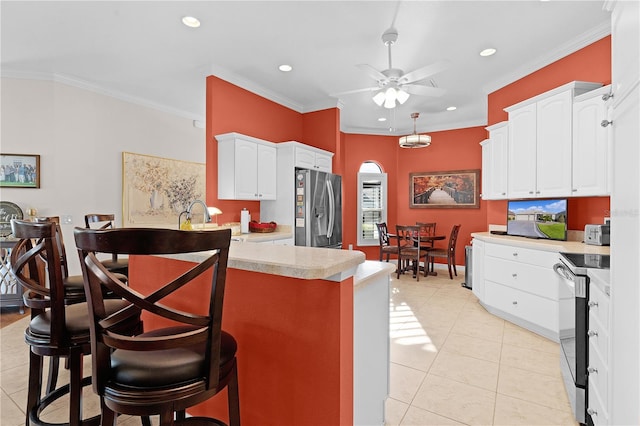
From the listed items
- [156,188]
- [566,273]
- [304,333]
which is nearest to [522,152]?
[566,273]

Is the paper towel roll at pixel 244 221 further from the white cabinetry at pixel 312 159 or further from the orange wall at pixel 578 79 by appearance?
the orange wall at pixel 578 79

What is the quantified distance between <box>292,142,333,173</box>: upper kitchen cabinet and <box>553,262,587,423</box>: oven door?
341 cm

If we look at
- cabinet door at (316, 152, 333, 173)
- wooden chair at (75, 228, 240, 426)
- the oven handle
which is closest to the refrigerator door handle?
cabinet door at (316, 152, 333, 173)

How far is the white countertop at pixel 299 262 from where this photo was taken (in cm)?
109

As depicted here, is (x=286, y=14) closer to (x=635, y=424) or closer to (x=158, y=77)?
(x=158, y=77)

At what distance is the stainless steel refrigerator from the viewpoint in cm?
454

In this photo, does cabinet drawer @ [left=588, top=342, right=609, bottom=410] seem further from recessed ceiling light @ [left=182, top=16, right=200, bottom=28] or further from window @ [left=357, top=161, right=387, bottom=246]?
window @ [left=357, top=161, right=387, bottom=246]

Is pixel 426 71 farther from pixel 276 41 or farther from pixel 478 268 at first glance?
pixel 478 268

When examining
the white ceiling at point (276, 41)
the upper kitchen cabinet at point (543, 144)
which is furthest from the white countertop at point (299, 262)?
the upper kitchen cabinet at point (543, 144)

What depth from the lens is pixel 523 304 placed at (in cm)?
329

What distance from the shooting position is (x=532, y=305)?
3191 mm

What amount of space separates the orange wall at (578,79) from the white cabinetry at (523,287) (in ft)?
2.65

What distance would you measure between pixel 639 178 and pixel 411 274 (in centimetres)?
519

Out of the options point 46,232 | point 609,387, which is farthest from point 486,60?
point 46,232
